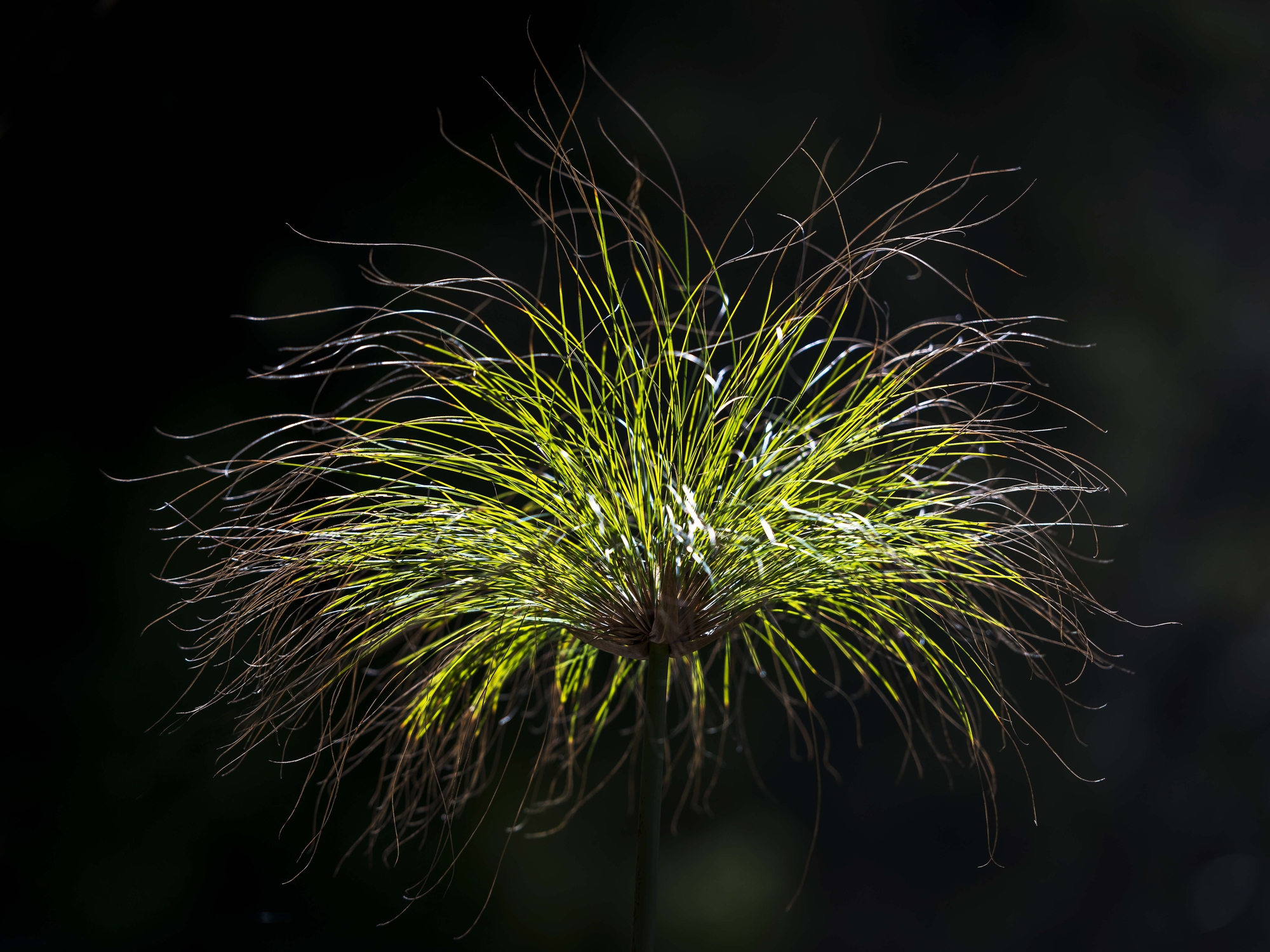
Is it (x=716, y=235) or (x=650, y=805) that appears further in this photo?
(x=716, y=235)

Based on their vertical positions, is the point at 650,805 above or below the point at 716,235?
below

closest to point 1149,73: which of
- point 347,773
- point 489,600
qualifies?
point 489,600

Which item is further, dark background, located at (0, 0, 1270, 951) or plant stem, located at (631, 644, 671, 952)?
dark background, located at (0, 0, 1270, 951)

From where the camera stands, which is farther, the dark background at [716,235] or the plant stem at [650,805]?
the dark background at [716,235]
